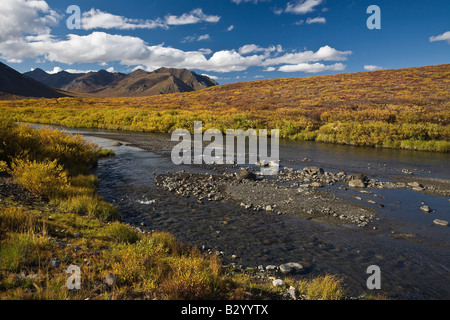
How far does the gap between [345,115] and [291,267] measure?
3510cm

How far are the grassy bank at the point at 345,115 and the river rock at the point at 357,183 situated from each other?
16936 mm

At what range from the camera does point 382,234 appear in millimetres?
8812

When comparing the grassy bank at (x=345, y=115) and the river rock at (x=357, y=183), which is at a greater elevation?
the grassy bank at (x=345, y=115)

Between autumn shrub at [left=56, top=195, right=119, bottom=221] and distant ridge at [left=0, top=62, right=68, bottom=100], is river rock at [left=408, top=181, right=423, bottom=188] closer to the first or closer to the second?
autumn shrub at [left=56, top=195, right=119, bottom=221]

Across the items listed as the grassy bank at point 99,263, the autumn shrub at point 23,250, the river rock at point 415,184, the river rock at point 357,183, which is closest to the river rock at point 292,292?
the grassy bank at point 99,263

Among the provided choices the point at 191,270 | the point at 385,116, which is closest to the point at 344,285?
the point at 191,270

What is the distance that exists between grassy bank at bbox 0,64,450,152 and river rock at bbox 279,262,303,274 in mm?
26990

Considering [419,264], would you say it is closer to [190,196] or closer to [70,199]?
[190,196]

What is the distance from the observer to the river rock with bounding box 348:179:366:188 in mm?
14398

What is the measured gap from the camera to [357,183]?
574 inches

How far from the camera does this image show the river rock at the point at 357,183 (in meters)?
14.4

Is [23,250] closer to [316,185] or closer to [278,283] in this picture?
[278,283]

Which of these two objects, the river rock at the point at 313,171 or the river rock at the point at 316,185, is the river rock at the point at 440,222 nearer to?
the river rock at the point at 316,185
